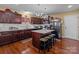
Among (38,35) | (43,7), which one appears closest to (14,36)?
(38,35)

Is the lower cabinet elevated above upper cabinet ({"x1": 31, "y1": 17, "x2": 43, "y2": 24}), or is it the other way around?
upper cabinet ({"x1": 31, "y1": 17, "x2": 43, "y2": 24})

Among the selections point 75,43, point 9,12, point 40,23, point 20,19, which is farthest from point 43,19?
point 75,43

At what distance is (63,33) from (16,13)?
3.85 ft

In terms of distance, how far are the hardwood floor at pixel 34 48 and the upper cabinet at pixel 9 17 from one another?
1.65 feet

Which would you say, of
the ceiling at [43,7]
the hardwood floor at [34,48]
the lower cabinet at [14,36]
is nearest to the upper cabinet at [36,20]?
the ceiling at [43,7]

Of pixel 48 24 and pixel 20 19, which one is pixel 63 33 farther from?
pixel 20 19

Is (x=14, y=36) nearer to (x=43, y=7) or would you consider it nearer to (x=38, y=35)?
(x=38, y=35)

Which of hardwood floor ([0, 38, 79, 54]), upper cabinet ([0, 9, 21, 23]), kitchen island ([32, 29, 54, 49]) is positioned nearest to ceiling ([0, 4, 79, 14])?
upper cabinet ([0, 9, 21, 23])

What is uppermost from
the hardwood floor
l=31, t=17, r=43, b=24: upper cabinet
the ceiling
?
the ceiling

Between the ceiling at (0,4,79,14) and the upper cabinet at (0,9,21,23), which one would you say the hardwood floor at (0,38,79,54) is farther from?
the ceiling at (0,4,79,14)

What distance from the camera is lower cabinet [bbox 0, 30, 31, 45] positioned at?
207 centimetres

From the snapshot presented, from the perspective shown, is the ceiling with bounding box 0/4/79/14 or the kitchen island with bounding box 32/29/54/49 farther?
the kitchen island with bounding box 32/29/54/49

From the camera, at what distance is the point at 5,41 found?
2.07 meters

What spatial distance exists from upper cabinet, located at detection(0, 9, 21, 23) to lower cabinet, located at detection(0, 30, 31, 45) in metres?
0.27
